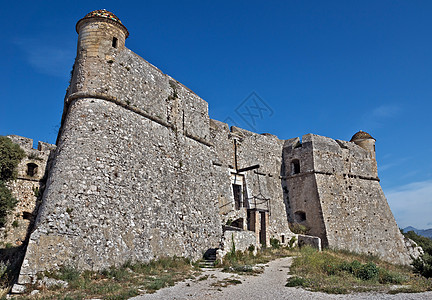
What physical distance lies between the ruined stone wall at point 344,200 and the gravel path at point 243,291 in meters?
12.7

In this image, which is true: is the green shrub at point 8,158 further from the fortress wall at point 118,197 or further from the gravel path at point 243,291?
the gravel path at point 243,291

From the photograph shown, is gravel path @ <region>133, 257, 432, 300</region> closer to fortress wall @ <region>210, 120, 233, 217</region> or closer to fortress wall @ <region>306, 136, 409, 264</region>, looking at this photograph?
fortress wall @ <region>210, 120, 233, 217</region>

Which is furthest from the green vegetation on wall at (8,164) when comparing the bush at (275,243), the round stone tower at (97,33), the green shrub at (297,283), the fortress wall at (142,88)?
the bush at (275,243)

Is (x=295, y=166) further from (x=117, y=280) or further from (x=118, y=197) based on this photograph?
(x=117, y=280)

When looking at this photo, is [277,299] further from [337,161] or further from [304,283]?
[337,161]

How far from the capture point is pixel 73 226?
11.3m

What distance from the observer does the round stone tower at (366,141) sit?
28.8m

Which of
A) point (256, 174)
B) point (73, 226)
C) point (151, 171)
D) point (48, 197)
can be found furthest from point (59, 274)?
point (256, 174)

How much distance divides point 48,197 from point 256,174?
50.1 ft

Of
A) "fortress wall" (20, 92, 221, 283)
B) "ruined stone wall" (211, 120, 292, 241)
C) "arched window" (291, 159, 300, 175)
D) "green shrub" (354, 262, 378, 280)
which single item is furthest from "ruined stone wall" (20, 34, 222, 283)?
"arched window" (291, 159, 300, 175)

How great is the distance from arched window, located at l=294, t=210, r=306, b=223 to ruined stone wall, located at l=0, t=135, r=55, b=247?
16.8 meters

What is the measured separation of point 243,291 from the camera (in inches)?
386

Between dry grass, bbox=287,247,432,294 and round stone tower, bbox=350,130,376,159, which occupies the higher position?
round stone tower, bbox=350,130,376,159

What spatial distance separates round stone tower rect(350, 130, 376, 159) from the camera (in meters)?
28.8
